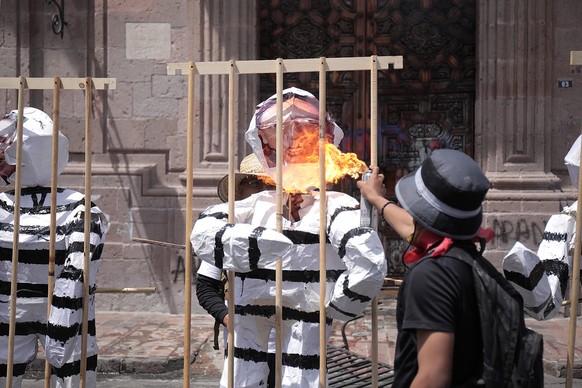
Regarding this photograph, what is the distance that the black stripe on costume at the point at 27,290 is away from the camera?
4.15 meters

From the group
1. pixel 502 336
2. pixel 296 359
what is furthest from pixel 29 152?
pixel 502 336

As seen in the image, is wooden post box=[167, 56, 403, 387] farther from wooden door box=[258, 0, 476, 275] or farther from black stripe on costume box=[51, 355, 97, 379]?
wooden door box=[258, 0, 476, 275]

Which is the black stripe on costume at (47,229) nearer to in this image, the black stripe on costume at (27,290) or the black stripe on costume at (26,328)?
the black stripe on costume at (27,290)

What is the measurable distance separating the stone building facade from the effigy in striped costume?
4.50 m

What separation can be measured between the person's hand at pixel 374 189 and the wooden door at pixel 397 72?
19.3ft

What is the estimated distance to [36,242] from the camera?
4145 mm

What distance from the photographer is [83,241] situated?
3.93 m

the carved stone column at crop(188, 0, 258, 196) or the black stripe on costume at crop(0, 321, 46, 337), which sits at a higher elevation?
the carved stone column at crop(188, 0, 258, 196)

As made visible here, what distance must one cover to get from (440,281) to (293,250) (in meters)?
1.13

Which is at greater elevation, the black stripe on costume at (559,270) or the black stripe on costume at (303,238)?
the black stripe on costume at (303,238)

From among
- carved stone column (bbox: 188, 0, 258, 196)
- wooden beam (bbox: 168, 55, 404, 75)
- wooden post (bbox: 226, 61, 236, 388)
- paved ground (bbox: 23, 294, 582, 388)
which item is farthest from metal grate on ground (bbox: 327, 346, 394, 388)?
carved stone column (bbox: 188, 0, 258, 196)

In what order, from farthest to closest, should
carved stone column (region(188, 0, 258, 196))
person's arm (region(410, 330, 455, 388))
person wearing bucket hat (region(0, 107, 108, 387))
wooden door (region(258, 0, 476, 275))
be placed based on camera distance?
wooden door (region(258, 0, 476, 275)) < carved stone column (region(188, 0, 258, 196)) < person wearing bucket hat (region(0, 107, 108, 387)) < person's arm (region(410, 330, 455, 388))

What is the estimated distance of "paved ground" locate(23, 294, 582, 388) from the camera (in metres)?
6.25

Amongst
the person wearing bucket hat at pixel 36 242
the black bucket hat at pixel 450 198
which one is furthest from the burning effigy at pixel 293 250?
the person wearing bucket hat at pixel 36 242
